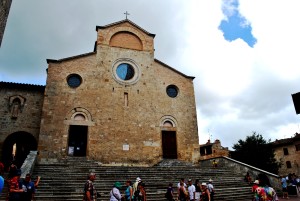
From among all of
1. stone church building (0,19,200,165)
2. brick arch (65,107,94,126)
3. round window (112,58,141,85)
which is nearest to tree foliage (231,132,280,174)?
stone church building (0,19,200,165)

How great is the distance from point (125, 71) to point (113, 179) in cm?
980

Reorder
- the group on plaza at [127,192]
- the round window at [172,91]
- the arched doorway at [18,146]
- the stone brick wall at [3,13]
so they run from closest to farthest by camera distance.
→ the stone brick wall at [3,13] < the group on plaza at [127,192] < the arched doorway at [18,146] < the round window at [172,91]

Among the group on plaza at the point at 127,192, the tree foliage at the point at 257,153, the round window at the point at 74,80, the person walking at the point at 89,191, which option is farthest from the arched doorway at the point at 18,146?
the tree foliage at the point at 257,153

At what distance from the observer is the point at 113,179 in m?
13.1

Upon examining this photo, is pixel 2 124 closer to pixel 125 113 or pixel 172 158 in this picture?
pixel 125 113

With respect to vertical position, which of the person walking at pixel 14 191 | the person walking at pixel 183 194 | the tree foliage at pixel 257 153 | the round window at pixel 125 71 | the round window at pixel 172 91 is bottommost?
the person walking at pixel 183 194

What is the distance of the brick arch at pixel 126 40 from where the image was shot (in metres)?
21.2

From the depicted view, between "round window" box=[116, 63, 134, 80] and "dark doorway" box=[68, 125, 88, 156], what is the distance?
5.04 meters

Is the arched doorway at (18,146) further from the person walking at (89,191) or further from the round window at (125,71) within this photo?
the person walking at (89,191)

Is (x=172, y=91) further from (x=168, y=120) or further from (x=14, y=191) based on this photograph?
(x=14, y=191)

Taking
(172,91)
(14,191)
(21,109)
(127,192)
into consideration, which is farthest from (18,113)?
(14,191)

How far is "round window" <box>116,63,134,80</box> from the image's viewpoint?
20.4 meters

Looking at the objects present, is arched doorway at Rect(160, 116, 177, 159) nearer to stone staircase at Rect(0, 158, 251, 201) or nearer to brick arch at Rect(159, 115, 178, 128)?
brick arch at Rect(159, 115, 178, 128)


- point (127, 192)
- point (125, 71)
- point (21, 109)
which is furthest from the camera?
point (125, 71)
